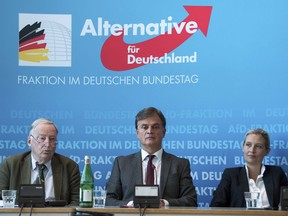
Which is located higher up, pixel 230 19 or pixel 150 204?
pixel 230 19

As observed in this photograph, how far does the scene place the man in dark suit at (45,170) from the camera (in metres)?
4.83

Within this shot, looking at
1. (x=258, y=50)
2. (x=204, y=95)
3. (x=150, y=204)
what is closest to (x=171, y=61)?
(x=204, y=95)

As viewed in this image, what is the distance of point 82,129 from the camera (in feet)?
18.4

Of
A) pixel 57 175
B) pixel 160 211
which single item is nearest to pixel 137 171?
pixel 57 175

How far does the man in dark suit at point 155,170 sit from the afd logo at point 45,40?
1.08 meters

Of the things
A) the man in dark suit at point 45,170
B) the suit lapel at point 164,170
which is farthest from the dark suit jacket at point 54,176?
the suit lapel at point 164,170

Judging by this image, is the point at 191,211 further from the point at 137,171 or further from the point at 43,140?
the point at 43,140

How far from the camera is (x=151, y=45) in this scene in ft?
18.4

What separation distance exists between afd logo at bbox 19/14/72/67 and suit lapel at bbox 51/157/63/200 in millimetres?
1045

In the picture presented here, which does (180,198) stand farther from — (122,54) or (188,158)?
(122,54)

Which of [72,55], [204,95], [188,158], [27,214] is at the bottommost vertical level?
[27,214]

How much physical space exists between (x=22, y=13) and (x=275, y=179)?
8.43ft

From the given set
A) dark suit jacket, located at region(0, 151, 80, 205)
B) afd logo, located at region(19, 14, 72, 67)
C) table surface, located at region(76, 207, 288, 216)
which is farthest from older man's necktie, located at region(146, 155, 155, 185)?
afd logo, located at region(19, 14, 72, 67)

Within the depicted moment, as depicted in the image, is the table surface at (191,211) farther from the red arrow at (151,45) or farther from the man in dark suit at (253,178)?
the red arrow at (151,45)
